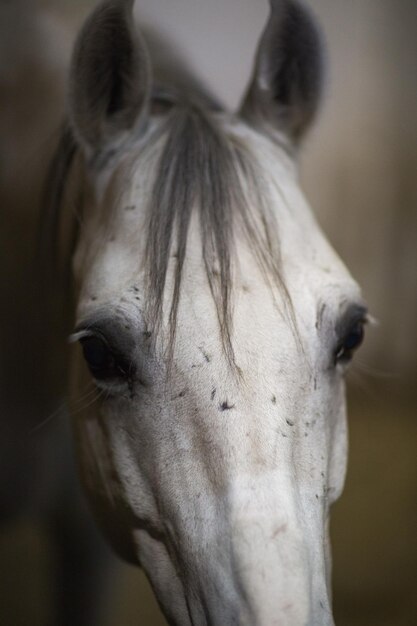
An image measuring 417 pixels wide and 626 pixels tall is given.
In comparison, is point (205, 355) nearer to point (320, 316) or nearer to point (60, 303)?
point (320, 316)

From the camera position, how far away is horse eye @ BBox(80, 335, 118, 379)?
2.20 feet

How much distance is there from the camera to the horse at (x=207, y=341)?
56 cm

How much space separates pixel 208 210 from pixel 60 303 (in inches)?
17.0

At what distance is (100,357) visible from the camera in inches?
26.6

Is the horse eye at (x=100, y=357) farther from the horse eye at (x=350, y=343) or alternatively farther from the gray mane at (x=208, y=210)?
the horse eye at (x=350, y=343)

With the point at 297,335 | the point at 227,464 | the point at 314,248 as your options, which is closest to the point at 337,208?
the point at 314,248

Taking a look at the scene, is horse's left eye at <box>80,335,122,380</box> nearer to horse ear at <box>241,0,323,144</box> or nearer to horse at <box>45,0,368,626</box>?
horse at <box>45,0,368,626</box>

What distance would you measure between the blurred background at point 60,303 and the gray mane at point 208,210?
0.73ft

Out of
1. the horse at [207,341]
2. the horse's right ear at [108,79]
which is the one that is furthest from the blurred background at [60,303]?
the horse's right ear at [108,79]

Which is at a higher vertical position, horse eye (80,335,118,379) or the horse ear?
the horse ear

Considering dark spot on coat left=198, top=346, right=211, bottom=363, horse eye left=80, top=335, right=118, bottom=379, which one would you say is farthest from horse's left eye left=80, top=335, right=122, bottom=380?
dark spot on coat left=198, top=346, right=211, bottom=363

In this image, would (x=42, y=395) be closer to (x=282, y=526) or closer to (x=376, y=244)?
(x=282, y=526)

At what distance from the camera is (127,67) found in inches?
30.9

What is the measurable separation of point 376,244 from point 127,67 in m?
1.16
